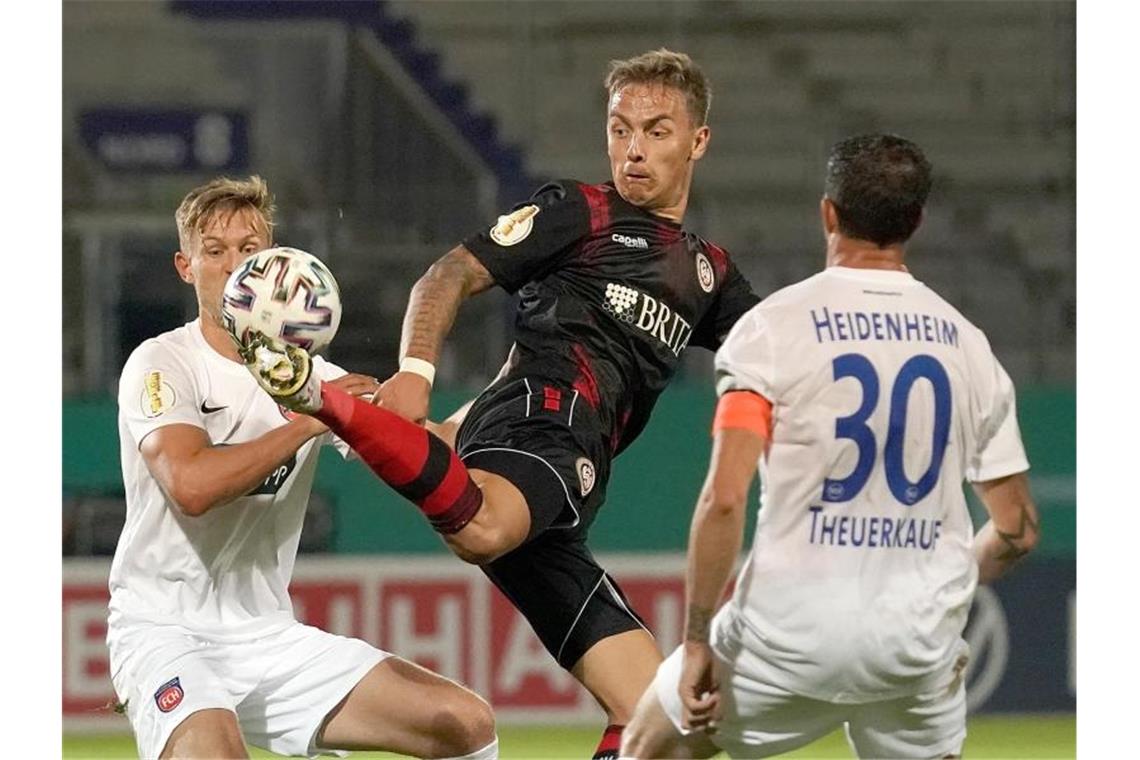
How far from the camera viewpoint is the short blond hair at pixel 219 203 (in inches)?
208

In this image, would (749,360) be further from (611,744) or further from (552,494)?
(611,744)

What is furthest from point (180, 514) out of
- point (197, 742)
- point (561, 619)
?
point (561, 619)

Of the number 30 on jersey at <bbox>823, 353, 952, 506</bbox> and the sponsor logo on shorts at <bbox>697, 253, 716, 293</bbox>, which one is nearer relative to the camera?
the number 30 on jersey at <bbox>823, 353, 952, 506</bbox>

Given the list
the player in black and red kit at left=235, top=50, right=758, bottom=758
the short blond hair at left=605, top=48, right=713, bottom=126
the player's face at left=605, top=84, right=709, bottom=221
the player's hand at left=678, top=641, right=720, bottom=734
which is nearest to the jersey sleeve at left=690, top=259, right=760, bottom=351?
the player in black and red kit at left=235, top=50, right=758, bottom=758

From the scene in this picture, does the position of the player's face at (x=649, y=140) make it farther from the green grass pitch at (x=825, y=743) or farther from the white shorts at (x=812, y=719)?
the green grass pitch at (x=825, y=743)

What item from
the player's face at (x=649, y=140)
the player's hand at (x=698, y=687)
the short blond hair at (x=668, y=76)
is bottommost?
the player's hand at (x=698, y=687)

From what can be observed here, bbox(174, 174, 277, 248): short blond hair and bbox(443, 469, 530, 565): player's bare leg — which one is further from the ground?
bbox(174, 174, 277, 248): short blond hair

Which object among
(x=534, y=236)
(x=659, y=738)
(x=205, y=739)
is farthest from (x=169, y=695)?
(x=534, y=236)

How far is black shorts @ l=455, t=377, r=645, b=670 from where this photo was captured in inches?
199

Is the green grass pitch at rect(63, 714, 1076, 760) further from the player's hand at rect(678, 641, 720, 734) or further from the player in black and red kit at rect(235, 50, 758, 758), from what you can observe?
the player's hand at rect(678, 641, 720, 734)

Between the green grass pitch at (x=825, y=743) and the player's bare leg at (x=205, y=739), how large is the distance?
363cm

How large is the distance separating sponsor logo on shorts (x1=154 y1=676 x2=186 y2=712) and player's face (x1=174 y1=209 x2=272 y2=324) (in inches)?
43.0

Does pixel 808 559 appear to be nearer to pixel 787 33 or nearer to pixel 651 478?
pixel 651 478

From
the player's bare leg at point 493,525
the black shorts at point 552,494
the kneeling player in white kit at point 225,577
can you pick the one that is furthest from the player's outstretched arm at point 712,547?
the kneeling player in white kit at point 225,577
